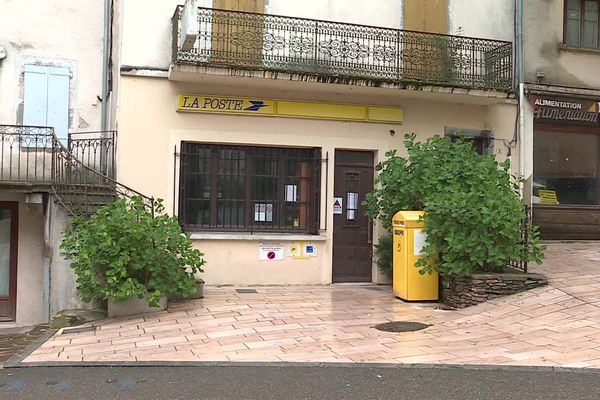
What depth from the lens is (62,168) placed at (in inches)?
407

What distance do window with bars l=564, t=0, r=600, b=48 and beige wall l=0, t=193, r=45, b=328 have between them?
40.1 feet

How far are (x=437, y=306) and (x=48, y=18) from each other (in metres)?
9.63

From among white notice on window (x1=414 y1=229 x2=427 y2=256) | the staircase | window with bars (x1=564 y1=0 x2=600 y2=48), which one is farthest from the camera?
window with bars (x1=564 y1=0 x2=600 y2=48)

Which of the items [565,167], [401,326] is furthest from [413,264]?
[565,167]

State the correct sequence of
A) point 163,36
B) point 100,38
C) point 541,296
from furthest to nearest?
1. point 100,38
2. point 163,36
3. point 541,296

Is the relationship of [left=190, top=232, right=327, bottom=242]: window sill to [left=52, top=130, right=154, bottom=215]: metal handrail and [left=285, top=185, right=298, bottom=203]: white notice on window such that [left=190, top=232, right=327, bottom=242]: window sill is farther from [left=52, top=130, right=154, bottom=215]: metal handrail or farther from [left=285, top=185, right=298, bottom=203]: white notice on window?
[left=52, top=130, right=154, bottom=215]: metal handrail

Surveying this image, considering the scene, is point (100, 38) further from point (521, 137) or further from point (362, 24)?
point (521, 137)

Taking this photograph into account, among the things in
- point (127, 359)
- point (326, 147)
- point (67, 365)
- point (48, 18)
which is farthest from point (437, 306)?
point (48, 18)

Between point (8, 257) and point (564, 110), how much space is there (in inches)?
491

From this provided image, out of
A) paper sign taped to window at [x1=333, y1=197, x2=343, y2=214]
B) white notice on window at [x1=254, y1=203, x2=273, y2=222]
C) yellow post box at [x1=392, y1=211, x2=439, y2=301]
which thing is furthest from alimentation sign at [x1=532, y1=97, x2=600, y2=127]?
white notice on window at [x1=254, y1=203, x2=273, y2=222]

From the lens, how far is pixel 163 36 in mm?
10859

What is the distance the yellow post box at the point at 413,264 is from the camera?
9438 millimetres

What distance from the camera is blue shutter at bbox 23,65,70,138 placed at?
11.9m

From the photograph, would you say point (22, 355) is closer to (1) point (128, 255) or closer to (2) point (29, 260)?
(1) point (128, 255)
